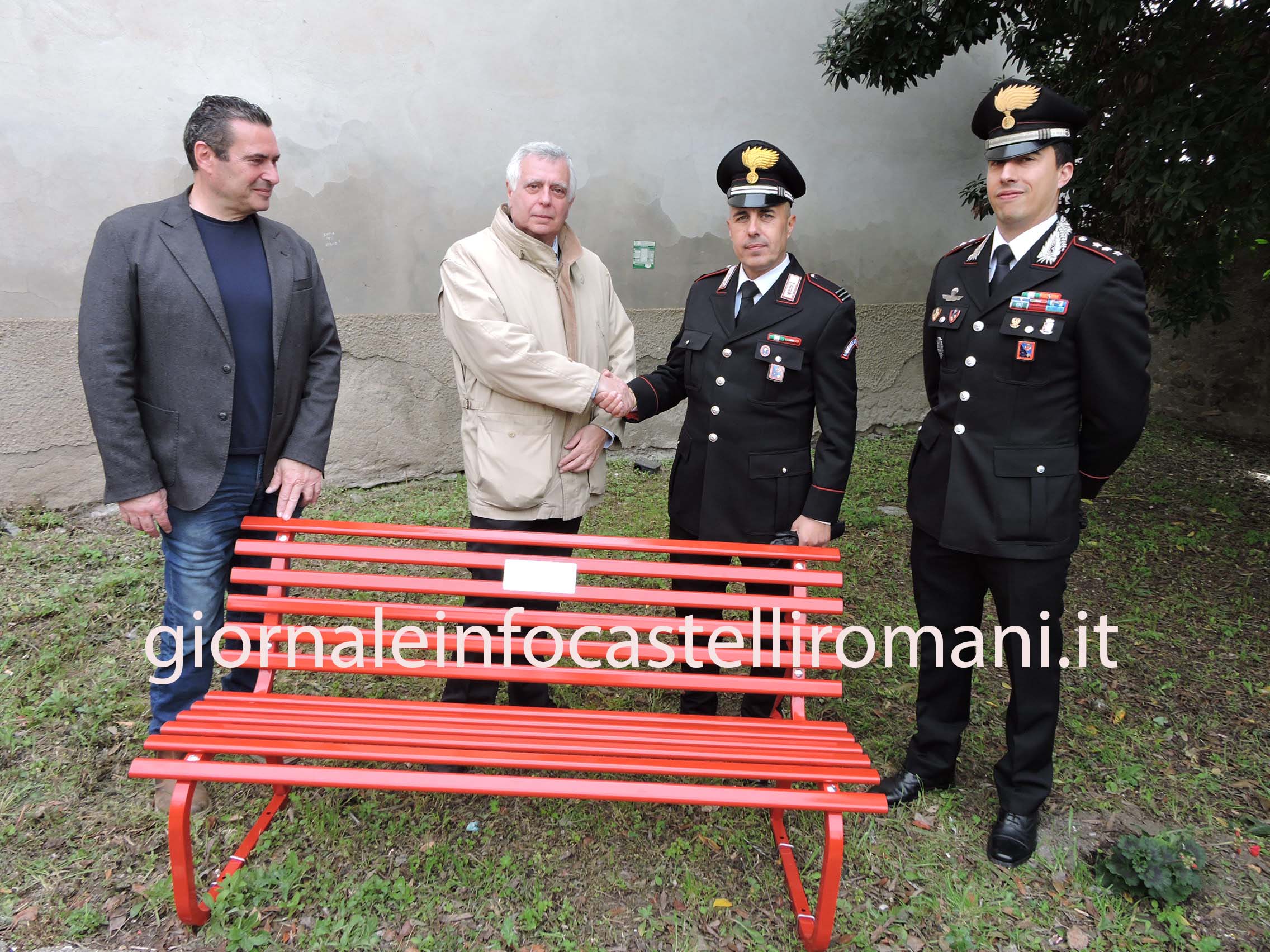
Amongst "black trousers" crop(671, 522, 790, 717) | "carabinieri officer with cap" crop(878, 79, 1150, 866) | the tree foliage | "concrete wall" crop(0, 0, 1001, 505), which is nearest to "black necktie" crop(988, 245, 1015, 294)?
"carabinieri officer with cap" crop(878, 79, 1150, 866)

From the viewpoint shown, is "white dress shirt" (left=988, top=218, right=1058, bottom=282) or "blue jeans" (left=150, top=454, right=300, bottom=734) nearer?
"white dress shirt" (left=988, top=218, right=1058, bottom=282)

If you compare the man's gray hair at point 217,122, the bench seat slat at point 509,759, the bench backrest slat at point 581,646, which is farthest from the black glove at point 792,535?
the man's gray hair at point 217,122

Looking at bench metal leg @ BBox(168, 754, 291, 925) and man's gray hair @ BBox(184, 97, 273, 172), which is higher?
man's gray hair @ BBox(184, 97, 273, 172)

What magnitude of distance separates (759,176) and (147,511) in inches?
76.7

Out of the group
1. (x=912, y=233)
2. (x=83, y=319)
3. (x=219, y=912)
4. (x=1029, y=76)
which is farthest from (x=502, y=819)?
(x=912, y=233)

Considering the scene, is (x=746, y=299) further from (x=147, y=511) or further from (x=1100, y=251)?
(x=147, y=511)

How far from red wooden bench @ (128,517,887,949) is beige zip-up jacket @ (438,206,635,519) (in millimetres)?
251

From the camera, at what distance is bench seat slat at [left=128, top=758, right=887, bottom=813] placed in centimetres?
173

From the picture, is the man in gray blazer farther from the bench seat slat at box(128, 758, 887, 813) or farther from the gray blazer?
the bench seat slat at box(128, 758, 887, 813)

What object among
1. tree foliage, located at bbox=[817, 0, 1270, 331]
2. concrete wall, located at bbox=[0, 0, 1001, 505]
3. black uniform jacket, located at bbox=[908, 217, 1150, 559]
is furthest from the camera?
concrete wall, located at bbox=[0, 0, 1001, 505]

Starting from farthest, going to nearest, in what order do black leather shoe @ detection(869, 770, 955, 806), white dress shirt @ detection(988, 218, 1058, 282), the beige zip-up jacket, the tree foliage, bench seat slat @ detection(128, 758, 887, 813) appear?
1. the tree foliage
2. black leather shoe @ detection(869, 770, 955, 806)
3. the beige zip-up jacket
4. white dress shirt @ detection(988, 218, 1058, 282)
5. bench seat slat @ detection(128, 758, 887, 813)

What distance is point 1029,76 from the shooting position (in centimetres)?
479

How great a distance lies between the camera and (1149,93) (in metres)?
3.86

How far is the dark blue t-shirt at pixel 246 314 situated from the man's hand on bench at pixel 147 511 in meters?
0.23
